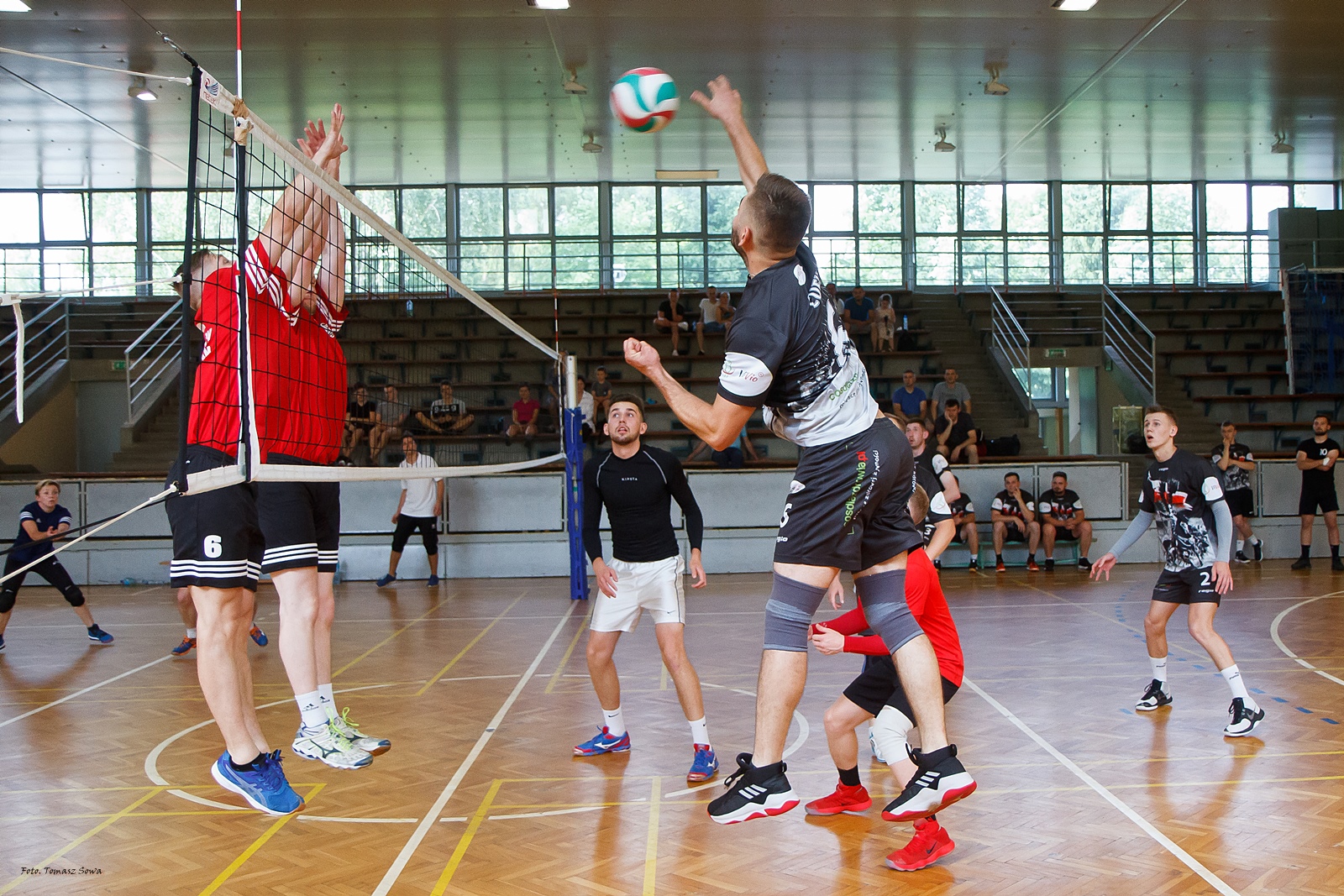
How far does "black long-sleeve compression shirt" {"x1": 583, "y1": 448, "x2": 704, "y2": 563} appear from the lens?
4.94 m

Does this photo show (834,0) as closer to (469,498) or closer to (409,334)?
(469,498)

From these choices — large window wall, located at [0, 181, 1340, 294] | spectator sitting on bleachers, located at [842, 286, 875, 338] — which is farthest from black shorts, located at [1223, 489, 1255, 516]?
large window wall, located at [0, 181, 1340, 294]

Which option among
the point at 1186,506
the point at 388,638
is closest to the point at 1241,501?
the point at 1186,506

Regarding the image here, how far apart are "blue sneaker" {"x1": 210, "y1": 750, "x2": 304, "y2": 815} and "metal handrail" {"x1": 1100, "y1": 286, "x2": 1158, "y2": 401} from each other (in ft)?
52.7

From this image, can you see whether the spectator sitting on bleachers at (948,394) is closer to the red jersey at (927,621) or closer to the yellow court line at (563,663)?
the yellow court line at (563,663)

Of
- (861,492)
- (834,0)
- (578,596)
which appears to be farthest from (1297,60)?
(861,492)

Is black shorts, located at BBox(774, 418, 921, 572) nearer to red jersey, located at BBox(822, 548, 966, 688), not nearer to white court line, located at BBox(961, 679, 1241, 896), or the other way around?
red jersey, located at BBox(822, 548, 966, 688)

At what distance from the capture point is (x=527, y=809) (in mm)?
4164

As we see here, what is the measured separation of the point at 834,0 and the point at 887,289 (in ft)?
29.9

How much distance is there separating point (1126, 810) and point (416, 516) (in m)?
9.62

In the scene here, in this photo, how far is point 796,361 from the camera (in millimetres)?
3012

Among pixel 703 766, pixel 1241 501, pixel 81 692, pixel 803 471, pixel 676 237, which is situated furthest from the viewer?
pixel 676 237

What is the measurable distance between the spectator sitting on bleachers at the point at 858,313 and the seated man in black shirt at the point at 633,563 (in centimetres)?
1298

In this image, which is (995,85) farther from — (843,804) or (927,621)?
(843,804)
